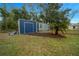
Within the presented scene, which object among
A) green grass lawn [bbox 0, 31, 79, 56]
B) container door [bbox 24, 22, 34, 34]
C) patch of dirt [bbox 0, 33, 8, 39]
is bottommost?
green grass lawn [bbox 0, 31, 79, 56]

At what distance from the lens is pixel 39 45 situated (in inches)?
179

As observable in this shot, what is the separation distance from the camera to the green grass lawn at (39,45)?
4.54 metres

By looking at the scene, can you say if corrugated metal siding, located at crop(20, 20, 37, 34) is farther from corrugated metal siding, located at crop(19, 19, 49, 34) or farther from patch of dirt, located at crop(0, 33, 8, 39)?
patch of dirt, located at crop(0, 33, 8, 39)

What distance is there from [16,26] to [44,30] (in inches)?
12.7

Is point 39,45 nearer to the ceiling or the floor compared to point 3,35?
nearer to the floor

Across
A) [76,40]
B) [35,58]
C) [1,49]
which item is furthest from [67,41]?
[1,49]

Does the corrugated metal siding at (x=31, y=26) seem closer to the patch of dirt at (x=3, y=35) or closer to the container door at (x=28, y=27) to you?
the container door at (x=28, y=27)

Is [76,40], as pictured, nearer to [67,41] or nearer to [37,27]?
[67,41]

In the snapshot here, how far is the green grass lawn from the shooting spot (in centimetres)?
454

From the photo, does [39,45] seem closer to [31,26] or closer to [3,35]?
[31,26]

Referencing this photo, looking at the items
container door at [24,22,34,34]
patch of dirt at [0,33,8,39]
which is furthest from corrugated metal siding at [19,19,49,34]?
patch of dirt at [0,33,8,39]

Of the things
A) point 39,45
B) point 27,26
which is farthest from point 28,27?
point 39,45

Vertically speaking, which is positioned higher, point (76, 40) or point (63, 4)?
point (63, 4)

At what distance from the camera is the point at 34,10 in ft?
15.0
